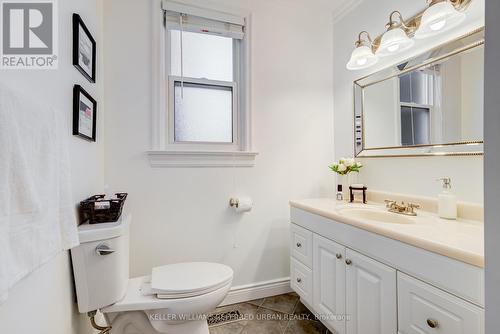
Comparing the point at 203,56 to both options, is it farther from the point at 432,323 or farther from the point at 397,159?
the point at 432,323

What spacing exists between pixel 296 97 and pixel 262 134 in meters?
0.46

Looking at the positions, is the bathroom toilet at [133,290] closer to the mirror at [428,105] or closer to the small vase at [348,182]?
the small vase at [348,182]

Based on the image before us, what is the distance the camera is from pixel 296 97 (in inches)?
80.0

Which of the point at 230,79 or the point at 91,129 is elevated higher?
the point at 230,79

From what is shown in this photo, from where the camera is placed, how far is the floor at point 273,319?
1.53m

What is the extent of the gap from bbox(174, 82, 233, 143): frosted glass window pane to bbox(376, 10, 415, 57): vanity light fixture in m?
1.12

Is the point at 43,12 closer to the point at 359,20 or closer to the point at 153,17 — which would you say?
the point at 153,17

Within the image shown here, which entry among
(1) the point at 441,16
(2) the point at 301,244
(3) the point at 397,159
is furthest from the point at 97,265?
(1) the point at 441,16

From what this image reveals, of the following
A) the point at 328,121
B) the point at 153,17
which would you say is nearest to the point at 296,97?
→ the point at 328,121

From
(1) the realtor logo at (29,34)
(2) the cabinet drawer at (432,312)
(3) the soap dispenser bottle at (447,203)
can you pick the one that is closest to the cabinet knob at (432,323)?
(2) the cabinet drawer at (432,312)

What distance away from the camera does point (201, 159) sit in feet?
5.77

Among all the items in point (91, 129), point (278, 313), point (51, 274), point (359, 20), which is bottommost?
point (278, 313)

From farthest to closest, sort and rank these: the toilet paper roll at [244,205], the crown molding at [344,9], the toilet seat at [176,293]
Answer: the crown molding at [344,9] < the toilet paper roll at [244,205] < the toilet seat at [176,293]

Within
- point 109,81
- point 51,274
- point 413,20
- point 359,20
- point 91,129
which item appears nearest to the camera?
point 51,274
